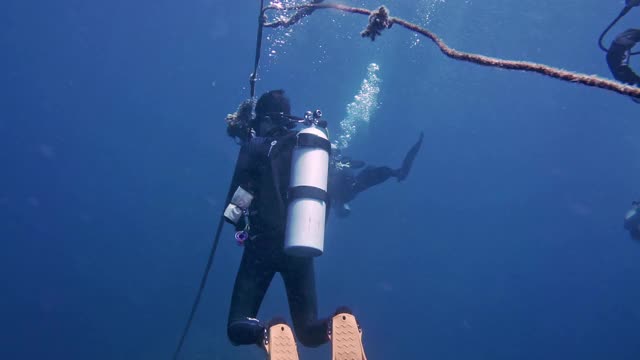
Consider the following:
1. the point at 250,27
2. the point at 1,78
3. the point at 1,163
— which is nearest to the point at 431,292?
the point at 250,27

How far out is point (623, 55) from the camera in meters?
5.43

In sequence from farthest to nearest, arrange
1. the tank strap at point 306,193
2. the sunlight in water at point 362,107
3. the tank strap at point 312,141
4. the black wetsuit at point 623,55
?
the sunlight in water at point 362,107 < the black wetsuit at point 623,55 < the tank strap at point 312,141 < the tank strap at point 306,193

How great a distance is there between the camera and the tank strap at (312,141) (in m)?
4.43

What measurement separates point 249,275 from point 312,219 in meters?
1.00

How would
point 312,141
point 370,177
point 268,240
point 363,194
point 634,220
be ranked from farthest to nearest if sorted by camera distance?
point 363,194, point 634,220, point 370,177, point 268,240, point 312,141

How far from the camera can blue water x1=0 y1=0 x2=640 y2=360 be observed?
41969 millimetres

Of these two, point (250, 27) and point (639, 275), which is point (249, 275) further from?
point (639, 275)

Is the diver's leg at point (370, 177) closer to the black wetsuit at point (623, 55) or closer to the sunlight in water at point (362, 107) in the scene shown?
the black wetsuit at point (623, 55)

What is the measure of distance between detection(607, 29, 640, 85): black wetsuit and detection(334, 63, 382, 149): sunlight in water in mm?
46992

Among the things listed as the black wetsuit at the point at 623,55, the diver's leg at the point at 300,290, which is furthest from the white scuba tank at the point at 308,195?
the black wetsuit at the point at 623,55

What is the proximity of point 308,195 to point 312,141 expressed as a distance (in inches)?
23.0

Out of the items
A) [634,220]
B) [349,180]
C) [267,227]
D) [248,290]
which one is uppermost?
[634,220]

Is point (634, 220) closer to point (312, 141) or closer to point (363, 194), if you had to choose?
point (312, 141)

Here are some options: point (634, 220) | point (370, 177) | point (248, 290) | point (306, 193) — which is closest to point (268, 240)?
point (248, 290)
